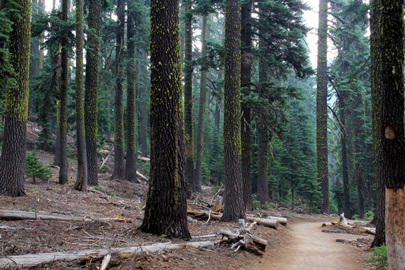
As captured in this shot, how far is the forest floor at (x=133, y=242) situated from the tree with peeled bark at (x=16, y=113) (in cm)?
62

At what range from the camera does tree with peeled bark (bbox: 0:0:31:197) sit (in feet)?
30.0

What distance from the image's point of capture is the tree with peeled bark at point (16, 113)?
9148 millimetres

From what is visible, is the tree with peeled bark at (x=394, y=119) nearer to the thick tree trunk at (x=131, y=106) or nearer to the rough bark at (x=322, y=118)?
the thick tree trunk at (x=131, y=106)

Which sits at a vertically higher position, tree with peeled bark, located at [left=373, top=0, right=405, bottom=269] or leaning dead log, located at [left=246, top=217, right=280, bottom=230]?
tree with peeled bark, located at [left=373, top=0, right=405, bottom=269]

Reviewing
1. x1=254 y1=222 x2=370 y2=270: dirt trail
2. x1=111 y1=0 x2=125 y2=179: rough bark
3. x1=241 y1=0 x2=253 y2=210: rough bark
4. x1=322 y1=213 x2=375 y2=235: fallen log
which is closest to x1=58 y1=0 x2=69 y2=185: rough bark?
x1=111 y1=0 x2=125 y2=179: rough bark

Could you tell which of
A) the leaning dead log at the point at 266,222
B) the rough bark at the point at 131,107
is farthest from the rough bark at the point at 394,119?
the rough bark at the point at 131,107

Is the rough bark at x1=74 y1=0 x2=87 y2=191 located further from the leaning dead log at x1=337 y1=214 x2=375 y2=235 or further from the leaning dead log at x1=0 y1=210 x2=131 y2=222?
the leaning dead log at x1=337 y1=214 x2=375 y2=235

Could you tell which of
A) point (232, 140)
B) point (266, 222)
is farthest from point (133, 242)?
point (266, 222)

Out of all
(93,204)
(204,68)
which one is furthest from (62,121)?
(204,68)

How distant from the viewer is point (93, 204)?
436 inches

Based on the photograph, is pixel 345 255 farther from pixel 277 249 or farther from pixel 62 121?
pixel 62 121

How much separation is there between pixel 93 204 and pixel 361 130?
21.9m

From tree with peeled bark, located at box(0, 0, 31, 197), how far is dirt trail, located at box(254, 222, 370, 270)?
6894 millimetres

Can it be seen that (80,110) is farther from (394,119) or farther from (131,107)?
(394,119)
